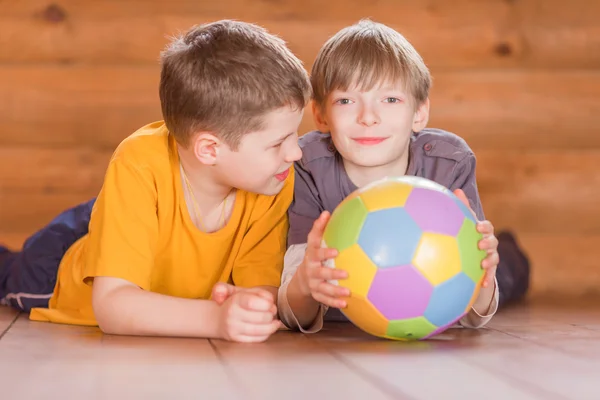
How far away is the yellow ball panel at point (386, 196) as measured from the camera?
146cm

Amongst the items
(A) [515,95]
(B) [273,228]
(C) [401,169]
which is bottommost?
(B) [273,228]

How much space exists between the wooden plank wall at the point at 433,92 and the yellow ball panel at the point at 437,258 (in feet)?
4.99

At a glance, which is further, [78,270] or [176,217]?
[78,270]

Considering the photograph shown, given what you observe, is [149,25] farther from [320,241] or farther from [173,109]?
[320,241]

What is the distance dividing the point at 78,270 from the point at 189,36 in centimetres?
58

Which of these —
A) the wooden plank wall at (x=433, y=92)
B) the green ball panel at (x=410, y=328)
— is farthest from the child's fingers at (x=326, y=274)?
the wooden plank wall at (x=433, y=92)

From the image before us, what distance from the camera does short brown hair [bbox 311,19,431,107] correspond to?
1823 millimetres

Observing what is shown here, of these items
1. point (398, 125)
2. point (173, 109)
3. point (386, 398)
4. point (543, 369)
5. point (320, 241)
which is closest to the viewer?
point (386, 398)

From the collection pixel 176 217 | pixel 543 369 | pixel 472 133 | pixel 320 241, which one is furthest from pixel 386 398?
pixel 472 133

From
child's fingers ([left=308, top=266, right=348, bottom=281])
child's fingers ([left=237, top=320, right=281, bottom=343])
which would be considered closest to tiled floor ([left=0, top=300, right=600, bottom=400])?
child's fingers ([left=237, top=320, right=281, bottom=343])

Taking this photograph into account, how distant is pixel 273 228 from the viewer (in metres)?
1.88

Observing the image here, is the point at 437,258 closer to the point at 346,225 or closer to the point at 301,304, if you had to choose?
the point at 346,225

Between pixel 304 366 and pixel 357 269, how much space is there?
21 cm

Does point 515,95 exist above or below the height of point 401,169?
above
